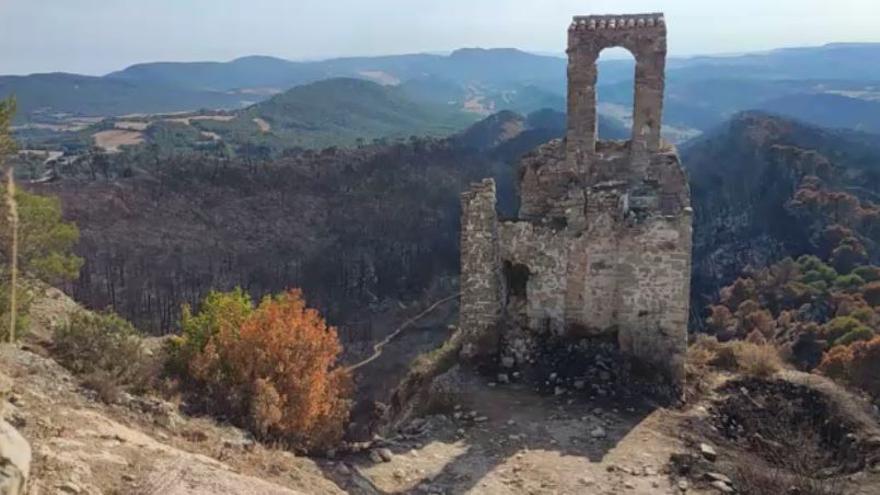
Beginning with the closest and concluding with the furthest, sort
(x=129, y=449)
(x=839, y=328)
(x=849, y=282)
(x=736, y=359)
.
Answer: (x=129, y=449), (x=736, y=359), (x=839, y=328), (x=849, y=282)

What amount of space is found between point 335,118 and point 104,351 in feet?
448

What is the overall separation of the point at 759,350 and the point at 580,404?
4.04m

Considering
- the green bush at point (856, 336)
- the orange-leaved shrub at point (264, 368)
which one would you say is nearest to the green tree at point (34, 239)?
the orange-leaved shrub at point (264, 368)

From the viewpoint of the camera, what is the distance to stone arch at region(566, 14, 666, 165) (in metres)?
15.1

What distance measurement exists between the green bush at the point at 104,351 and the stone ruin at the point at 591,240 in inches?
225

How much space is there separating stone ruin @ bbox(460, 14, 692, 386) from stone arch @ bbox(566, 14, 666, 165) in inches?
0.8

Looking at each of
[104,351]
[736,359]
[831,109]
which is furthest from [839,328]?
[831,109]

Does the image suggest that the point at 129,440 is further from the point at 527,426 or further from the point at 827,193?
the point at 827,193

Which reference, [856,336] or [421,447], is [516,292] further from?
[856,336]

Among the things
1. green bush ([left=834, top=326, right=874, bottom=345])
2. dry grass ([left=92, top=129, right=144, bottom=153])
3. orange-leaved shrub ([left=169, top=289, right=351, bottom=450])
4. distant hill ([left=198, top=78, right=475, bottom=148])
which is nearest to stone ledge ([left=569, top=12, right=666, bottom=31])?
orange-leaved shrub ([left=169, top=289, right=351, bottom=450])

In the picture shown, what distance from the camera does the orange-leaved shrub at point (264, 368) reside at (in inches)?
483

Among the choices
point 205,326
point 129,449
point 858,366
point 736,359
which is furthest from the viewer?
point 858,366

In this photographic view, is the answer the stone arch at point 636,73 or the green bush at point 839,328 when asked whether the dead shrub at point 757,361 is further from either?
the green bush at point 839,328

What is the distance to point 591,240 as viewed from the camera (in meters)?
14.2
